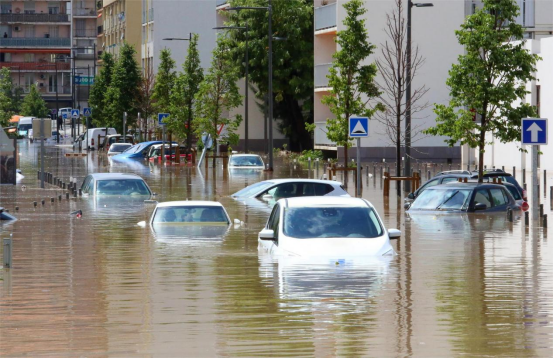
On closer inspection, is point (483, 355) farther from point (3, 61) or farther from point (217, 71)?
point (3, 61)

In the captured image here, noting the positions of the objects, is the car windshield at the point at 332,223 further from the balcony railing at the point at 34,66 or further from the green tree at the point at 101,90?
the balcony railing at the point at 34,66

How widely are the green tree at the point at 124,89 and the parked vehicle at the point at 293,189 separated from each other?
67995mm

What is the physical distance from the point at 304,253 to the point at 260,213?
49.6 feet

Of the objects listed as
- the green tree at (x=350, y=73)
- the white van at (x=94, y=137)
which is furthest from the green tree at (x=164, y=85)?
the green tree at (x=350, y=73)

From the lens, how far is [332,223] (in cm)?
1859

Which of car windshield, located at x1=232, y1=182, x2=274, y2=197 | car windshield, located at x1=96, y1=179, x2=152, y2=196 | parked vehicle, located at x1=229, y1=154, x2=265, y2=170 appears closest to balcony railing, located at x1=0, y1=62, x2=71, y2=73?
parked vehicle, located at x1=229, y1=154, x2=265, y2=170

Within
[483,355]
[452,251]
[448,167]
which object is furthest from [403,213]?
[448,167]

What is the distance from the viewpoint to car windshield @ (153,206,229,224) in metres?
26.9

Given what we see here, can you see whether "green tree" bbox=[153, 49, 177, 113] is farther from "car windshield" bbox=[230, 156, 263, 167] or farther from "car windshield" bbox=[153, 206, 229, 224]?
"car windshield" bbox=[153, 206, 229, 224]

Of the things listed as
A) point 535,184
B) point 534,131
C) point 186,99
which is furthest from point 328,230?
Answer: point 186,99

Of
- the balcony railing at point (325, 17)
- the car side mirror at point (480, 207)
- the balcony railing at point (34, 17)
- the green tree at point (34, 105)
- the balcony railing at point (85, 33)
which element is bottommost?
the car side mirror at point (480, 207)

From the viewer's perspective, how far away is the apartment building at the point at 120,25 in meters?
131

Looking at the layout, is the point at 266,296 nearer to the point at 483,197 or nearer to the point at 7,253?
the point at 7,253

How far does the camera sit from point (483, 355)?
444 inches
